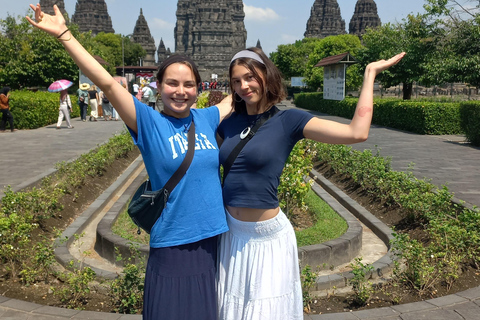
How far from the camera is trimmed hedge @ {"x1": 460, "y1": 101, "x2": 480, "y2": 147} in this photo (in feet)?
44.3

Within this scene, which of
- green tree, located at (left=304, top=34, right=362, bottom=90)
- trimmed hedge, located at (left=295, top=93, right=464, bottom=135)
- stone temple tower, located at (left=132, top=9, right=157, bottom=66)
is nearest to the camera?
trimmed hedge, located at (left=295, top=93, right=464, bottom=135)

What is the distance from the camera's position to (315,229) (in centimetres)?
564

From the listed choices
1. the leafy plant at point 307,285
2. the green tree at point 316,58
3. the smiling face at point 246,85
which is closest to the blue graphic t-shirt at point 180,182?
the smiling face at point 246,85

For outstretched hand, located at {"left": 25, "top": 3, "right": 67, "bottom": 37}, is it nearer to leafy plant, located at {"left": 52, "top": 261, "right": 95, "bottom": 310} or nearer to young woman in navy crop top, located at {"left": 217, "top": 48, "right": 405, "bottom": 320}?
young woman in navy crop top, located at {"left": 217, "top": 48, "right": 405, "bottom": 320}

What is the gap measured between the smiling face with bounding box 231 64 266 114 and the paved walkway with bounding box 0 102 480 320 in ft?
6.20

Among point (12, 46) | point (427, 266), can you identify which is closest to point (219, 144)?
point (427, 266)

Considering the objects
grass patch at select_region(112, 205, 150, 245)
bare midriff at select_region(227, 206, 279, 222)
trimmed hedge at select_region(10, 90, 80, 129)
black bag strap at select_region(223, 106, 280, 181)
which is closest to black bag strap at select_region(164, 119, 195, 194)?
black bag strap at select_region(223, 106, 280, 181)

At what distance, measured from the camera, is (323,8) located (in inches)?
4063

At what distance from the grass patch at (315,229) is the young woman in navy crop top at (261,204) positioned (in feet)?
8.59

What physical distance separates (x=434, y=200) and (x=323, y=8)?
103785mm

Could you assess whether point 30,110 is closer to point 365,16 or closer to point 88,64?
point 88,64

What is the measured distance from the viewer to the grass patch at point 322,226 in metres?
5.24

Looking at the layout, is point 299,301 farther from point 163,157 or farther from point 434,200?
point 434,200

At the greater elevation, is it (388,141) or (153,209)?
(153,209)
